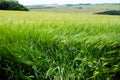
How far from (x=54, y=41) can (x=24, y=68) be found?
0.29 metres

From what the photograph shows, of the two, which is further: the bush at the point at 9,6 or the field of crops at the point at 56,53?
the bush at the point at 9,6

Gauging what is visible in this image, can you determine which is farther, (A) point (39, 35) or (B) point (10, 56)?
(A) point (39, 35)

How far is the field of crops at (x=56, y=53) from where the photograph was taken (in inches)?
71.1

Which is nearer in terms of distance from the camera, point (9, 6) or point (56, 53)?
point (56, 53)

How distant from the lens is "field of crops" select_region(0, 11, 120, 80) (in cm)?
180

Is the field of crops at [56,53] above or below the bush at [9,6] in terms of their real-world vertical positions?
above

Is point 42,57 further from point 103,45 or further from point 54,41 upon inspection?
point 103,45

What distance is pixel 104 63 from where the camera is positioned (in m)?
1.92

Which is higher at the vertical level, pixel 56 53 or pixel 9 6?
pixel 56 53

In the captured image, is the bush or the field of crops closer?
the field of crops

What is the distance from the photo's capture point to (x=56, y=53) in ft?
6.20

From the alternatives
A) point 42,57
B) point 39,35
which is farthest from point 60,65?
point 39,35

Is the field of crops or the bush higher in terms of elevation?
the field of crops

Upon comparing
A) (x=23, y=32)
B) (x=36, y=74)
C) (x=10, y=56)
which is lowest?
(x=36, y=74)
